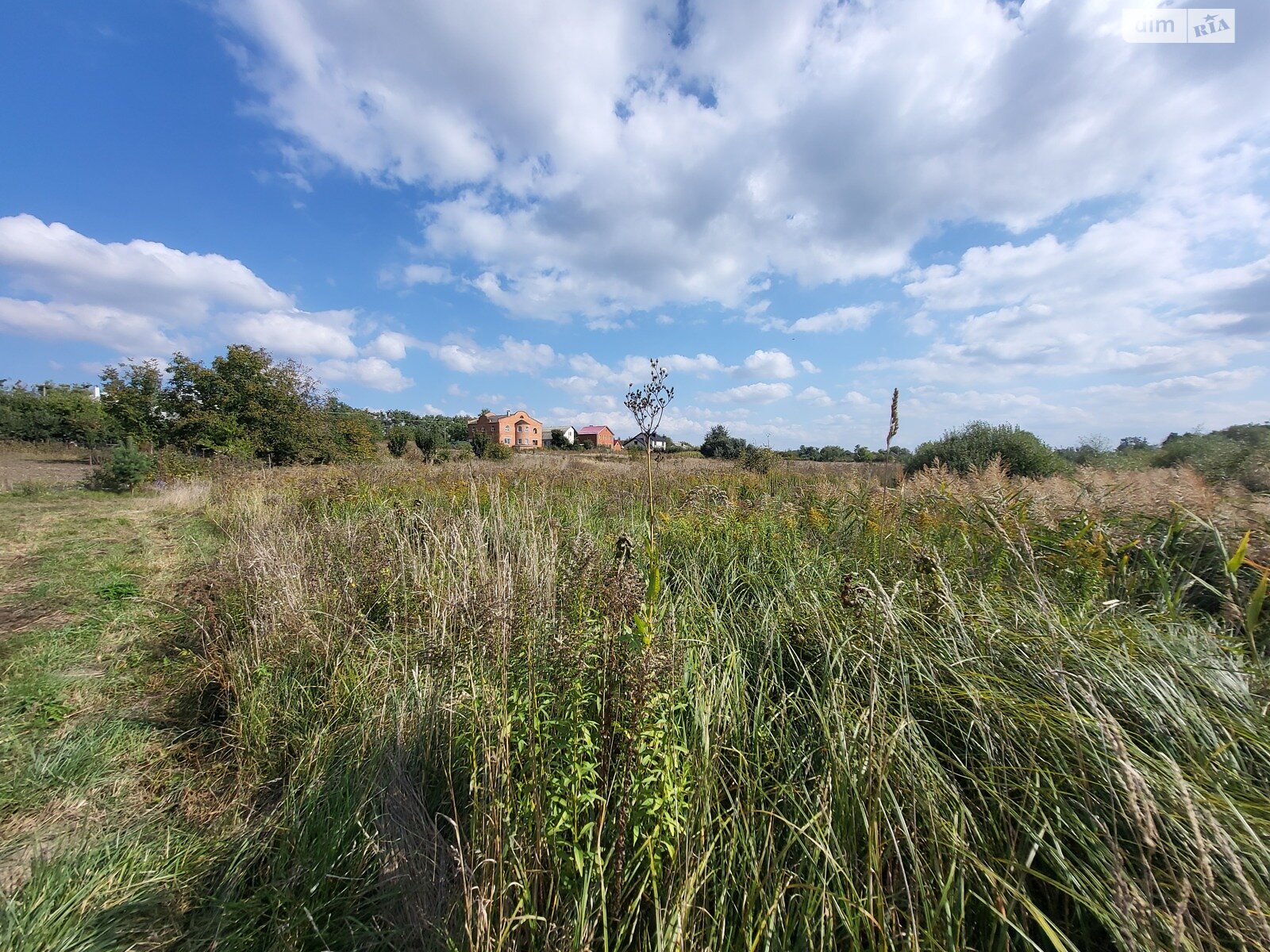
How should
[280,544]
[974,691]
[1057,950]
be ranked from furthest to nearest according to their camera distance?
[280,544], [974,691], [1057,950]

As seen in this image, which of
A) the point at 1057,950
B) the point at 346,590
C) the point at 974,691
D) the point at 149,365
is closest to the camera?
the point at 1057,950

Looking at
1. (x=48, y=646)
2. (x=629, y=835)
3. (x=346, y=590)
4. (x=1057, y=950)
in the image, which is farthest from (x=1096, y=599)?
(x=48, y=646)

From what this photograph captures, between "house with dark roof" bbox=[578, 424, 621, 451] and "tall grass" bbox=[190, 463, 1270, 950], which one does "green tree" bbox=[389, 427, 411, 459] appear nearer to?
"house with dark roof" bbox=[578, 424, 621, 451]

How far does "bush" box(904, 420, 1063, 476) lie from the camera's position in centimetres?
1070

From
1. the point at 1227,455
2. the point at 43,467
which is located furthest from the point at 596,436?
the point at 1227,455

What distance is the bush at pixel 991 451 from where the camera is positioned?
35.1 feet

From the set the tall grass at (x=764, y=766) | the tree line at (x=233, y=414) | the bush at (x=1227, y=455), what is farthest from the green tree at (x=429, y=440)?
the bush at (x=1227, y=455)

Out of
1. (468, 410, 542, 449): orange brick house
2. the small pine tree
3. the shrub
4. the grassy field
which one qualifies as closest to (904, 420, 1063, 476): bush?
the grassy field

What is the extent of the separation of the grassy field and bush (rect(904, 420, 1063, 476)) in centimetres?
901

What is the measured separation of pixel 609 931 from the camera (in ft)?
4.50

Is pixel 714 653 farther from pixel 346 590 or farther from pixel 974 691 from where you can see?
pixel 346 590

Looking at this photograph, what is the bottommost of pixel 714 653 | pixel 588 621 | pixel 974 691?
pixel 714 653

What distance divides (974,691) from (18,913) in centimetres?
353

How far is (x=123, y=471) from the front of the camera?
1253 centimetres
